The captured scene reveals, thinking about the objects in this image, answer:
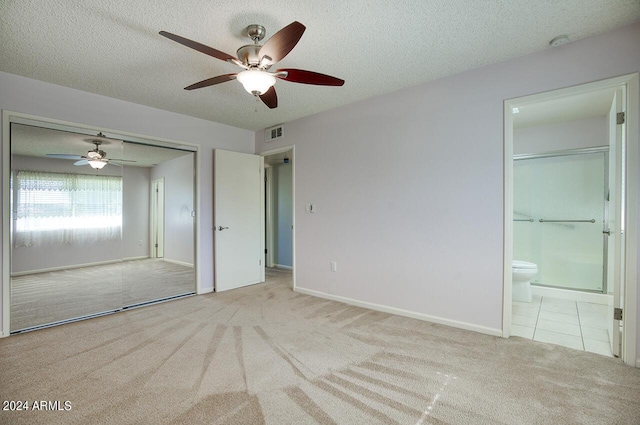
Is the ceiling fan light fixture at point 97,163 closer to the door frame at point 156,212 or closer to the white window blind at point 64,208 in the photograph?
the white window blind at point 64,208

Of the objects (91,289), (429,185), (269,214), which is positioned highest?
(429,185)

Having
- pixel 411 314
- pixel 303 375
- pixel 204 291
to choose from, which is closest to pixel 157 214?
pixel 204 291

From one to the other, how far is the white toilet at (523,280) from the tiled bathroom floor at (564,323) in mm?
105

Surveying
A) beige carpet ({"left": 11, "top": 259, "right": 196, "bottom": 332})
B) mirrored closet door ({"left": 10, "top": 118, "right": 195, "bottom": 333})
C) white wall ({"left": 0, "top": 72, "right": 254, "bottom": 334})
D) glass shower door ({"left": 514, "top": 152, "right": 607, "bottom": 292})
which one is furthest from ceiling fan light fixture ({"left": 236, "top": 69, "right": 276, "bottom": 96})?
glass shower door ({"left": 514, "top": 152, "right": 607, "bottom": 292})

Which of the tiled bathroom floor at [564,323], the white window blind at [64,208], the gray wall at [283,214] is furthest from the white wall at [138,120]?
the tiled bathroom floor at [564,323]

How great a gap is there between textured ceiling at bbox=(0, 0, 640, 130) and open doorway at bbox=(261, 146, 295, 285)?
9.99 ft

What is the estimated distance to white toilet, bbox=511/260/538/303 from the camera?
3666 mm

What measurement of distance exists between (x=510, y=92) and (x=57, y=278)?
5398 millimetres

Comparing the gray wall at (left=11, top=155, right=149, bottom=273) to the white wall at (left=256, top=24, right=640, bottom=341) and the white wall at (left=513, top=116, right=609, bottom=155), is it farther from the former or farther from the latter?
the white wall at (left=513, top=116, right=609, bottom=155)

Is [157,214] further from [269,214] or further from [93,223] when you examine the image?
[269,214]

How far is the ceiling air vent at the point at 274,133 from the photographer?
14.6 ft

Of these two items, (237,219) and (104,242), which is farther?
(237,219)

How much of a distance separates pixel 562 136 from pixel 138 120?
18.4 ft

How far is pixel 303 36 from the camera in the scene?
7.23ft
